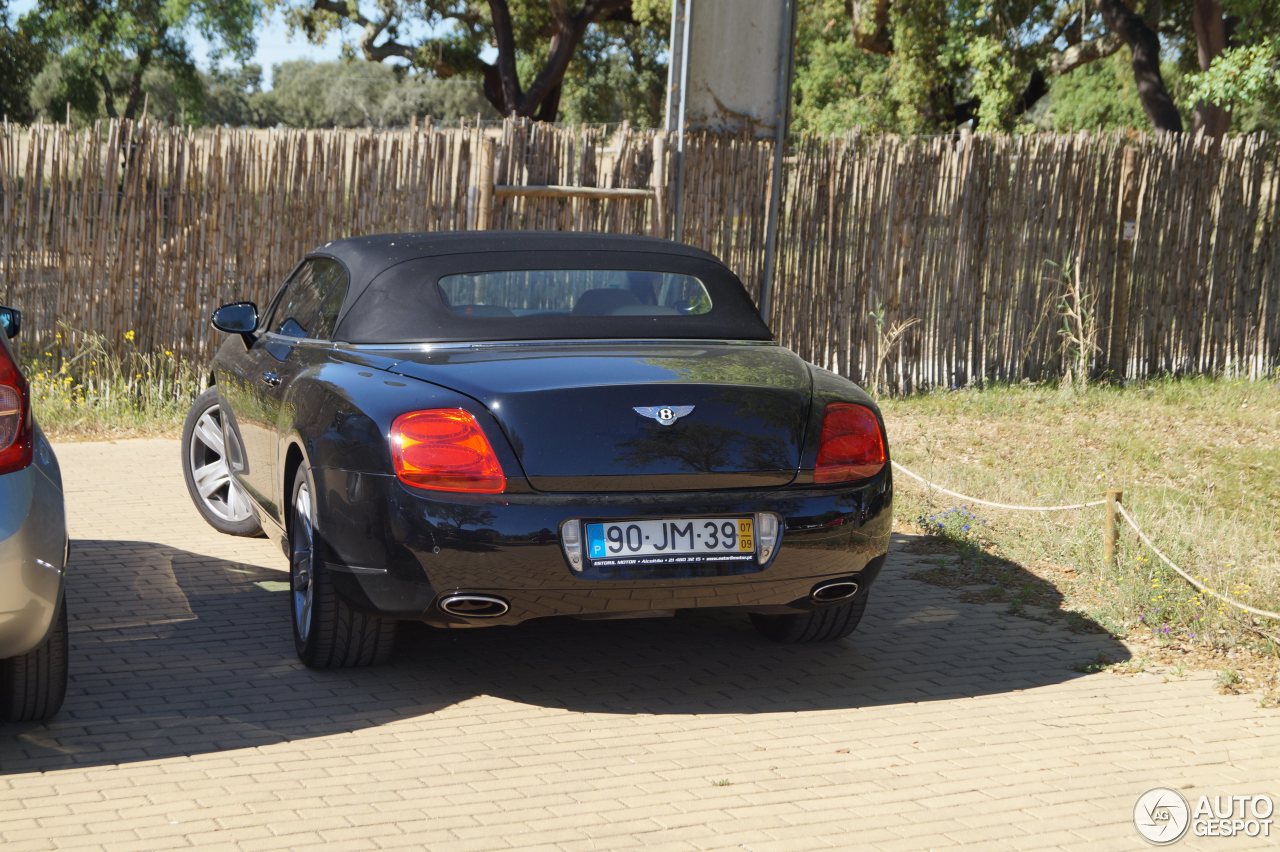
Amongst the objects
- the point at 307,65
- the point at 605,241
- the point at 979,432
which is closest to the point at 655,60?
the point at 979,432

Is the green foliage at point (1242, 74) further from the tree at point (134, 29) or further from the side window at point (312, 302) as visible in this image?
the tree at point (134, 29)

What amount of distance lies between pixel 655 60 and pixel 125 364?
32327mm

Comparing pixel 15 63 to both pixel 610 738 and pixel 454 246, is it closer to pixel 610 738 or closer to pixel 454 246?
pixel 454 246

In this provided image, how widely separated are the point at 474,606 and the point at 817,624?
153cm

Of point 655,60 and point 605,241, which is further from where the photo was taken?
point 655,60

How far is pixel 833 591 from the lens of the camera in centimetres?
519

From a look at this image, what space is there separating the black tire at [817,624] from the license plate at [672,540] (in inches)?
33.8

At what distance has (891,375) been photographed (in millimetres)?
12578

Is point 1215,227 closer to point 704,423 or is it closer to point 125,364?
point 125,364

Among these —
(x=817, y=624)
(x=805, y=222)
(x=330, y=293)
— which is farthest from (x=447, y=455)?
(x=805, y=222)

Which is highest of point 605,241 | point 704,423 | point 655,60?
point 655,60

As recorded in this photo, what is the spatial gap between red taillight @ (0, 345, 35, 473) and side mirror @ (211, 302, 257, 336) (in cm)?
226

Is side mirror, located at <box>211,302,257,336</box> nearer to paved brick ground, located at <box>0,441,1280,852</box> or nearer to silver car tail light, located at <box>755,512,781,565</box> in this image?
paved brick ground, located at <box>0,441,1280,852</box>

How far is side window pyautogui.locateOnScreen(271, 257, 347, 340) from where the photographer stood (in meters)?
5.89
